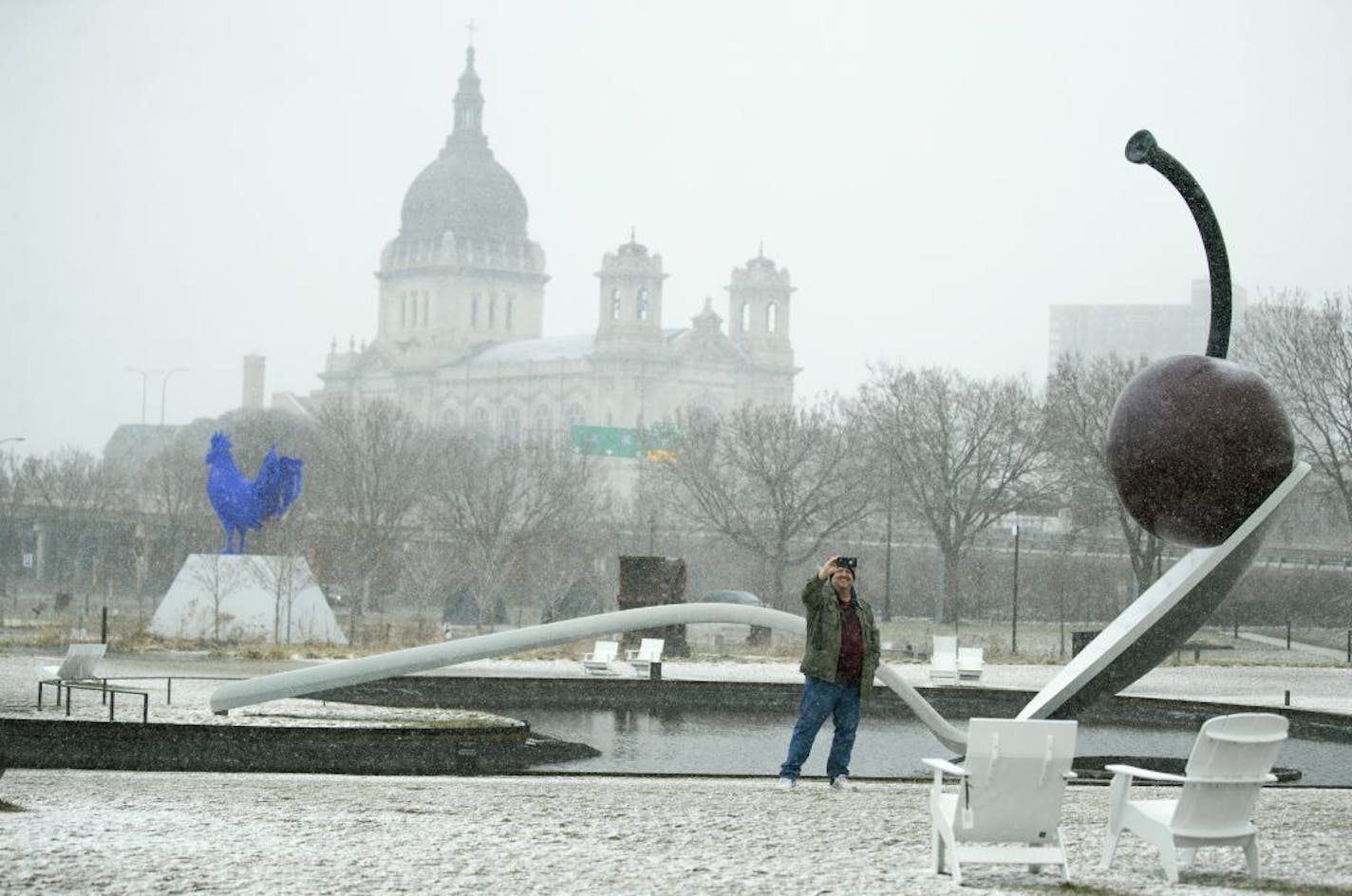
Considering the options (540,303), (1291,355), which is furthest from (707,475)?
(540,303)

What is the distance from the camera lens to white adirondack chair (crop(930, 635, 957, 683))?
26344mm

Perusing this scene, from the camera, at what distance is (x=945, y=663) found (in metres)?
26.5

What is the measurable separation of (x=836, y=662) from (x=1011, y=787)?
3615 mm

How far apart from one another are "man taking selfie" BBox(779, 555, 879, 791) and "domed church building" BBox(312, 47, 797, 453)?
370 feet

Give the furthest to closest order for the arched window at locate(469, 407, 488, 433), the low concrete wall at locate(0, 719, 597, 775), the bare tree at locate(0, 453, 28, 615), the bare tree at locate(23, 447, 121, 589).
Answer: the arched window at locate(469, 407, 488, 433)
the bare tree at locate(23, 447, 121, 589)
the bare tree at locate(0, 453, 28, 615)
the low concrete wall at locate(0, 719, 597, 775)

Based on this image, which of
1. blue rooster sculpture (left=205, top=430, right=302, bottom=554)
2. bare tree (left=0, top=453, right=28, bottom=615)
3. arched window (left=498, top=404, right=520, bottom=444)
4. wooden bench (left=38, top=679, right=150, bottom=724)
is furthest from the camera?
arched window (left=498, top=404, right=520, bottom=444)

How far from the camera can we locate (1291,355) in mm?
52219

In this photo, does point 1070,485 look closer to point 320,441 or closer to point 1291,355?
point 1291,355

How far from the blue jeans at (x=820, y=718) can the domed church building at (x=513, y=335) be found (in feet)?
369

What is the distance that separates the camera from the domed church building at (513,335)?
479ft

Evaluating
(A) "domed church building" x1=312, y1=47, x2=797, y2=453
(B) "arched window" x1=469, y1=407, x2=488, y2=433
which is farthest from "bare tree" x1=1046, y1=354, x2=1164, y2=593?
(B) "arched window" x1=469, y1=407, x2=488, y2=433

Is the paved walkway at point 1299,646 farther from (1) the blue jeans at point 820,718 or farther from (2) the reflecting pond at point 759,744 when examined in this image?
(1) the blue jeans at point 820,718

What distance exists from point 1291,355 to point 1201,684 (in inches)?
993

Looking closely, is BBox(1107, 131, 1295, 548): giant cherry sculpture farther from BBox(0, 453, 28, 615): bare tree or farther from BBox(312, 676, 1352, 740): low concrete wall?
BBox(0, 453, 28, 615): bare tree
